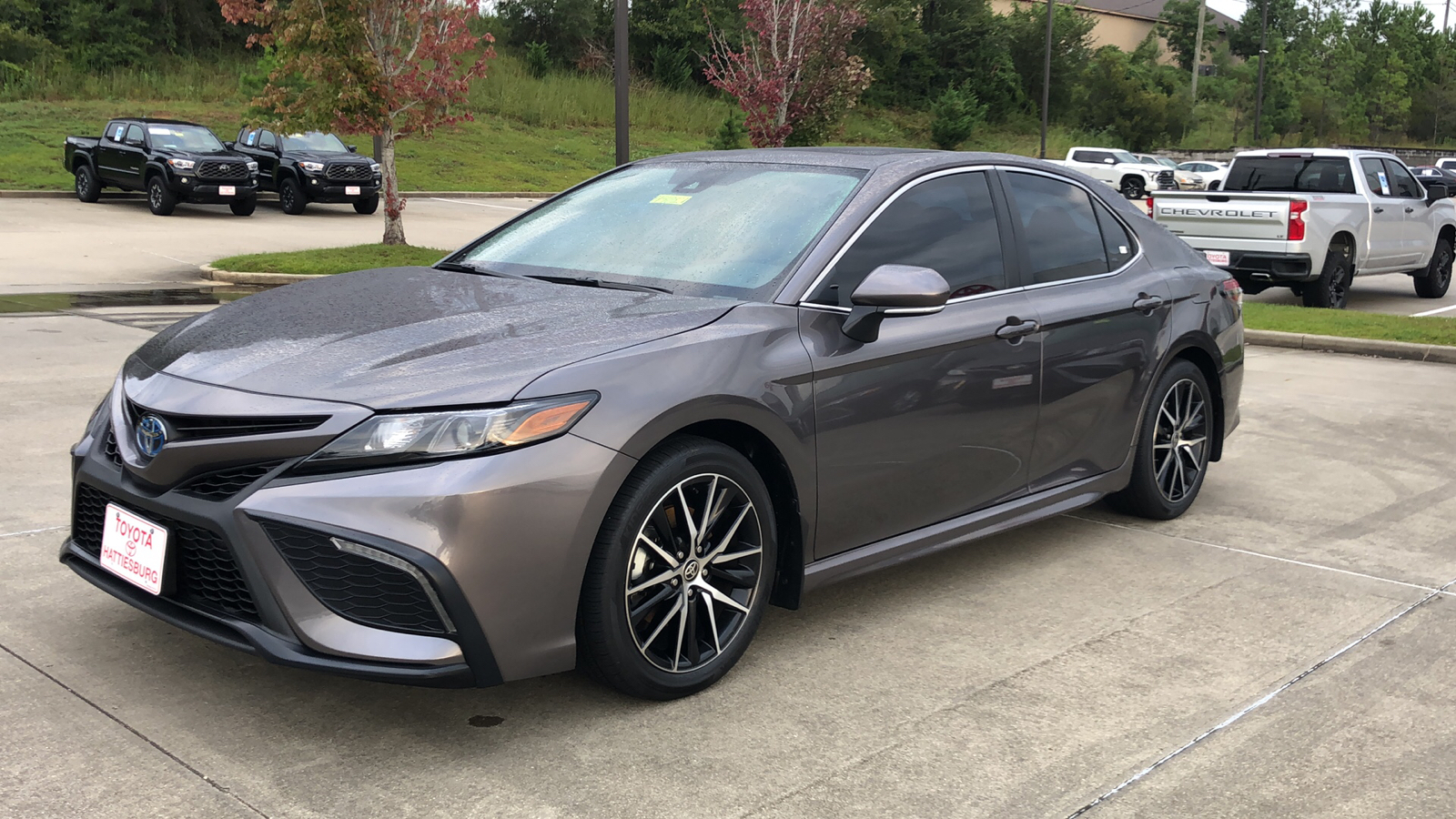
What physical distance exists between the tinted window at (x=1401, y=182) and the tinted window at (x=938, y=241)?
13141 millimetres

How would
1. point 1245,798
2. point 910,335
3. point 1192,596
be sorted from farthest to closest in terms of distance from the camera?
1. point 1192,596
2. point 910,335
3. point 1245,798

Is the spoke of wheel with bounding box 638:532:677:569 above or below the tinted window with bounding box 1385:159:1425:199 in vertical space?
below

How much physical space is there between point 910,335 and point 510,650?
1.75 metres

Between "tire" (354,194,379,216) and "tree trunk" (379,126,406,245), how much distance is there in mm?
8301

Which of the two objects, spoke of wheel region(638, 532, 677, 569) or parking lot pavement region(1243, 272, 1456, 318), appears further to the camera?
parking lot pavement region(1243, 272, 1456, 318)

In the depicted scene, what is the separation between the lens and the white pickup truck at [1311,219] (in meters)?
14.1

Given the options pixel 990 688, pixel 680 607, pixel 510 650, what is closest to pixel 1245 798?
pixel 990 688

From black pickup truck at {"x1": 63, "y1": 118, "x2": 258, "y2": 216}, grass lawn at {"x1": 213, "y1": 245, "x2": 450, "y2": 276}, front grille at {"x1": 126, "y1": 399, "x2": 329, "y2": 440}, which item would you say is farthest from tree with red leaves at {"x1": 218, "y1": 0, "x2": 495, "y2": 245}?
front grille at {"x1": 126, "y1": 399, "x2": 329, "y2": 440}

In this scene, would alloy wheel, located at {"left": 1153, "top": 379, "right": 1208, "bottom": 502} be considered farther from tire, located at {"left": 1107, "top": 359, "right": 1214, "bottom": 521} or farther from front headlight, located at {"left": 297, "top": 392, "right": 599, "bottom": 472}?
front headlight, located at {"left": 297, "top": 392, "right": 599, "bottom": 472}

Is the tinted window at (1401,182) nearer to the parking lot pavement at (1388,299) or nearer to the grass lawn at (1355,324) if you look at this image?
the parking lot pavement at (1388,299)

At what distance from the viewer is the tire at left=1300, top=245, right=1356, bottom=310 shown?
47.8 feet

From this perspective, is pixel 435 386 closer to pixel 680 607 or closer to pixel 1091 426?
pixel 680 607

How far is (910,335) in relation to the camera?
14.0 feet

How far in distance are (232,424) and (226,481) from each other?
144 mm
